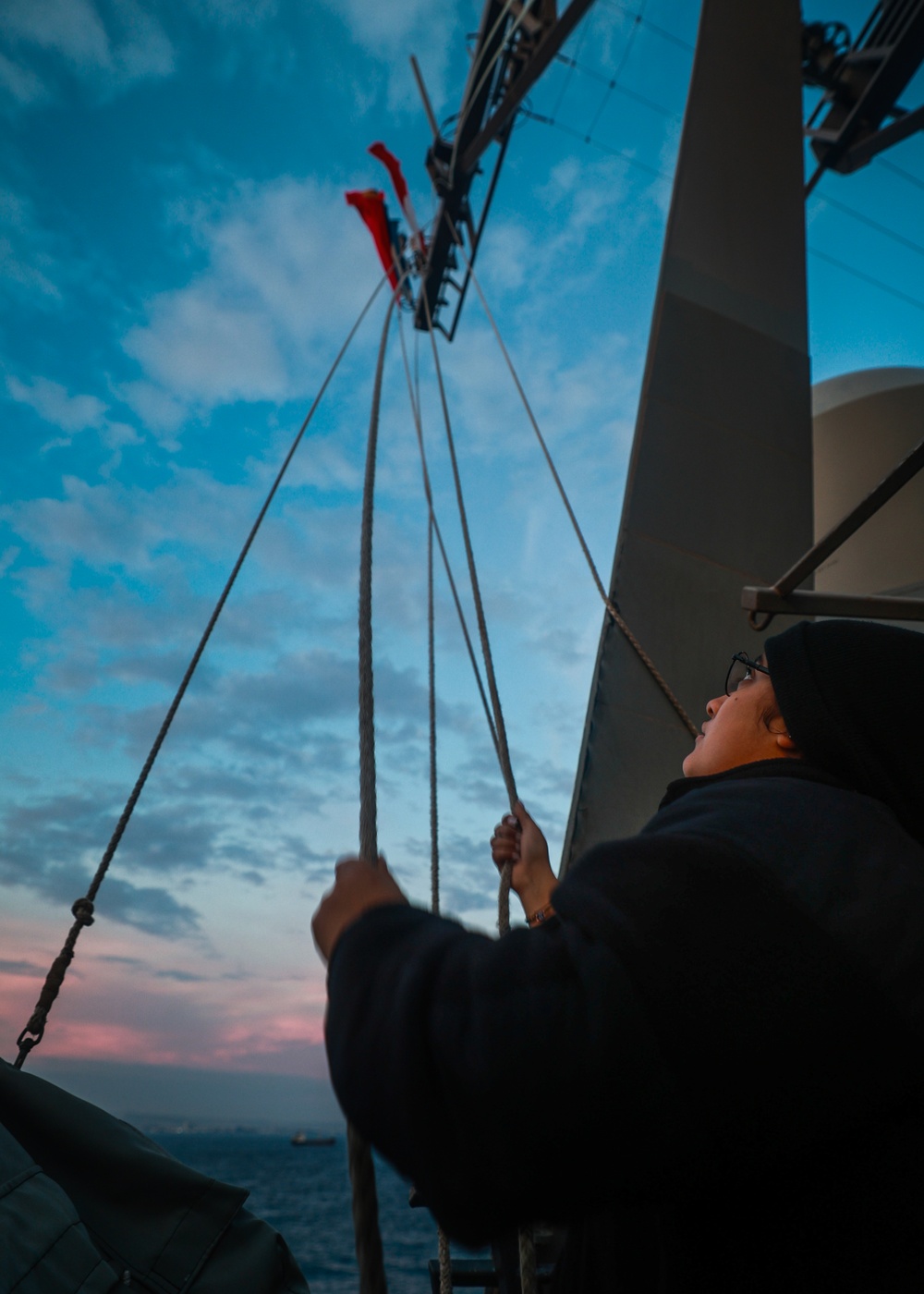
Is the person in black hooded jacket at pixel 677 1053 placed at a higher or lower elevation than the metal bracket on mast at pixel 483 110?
lower

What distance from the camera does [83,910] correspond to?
2.13 meters

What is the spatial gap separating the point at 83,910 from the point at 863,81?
9161 millimetres

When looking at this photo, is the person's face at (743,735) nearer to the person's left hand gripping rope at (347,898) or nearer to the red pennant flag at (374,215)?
the person's left hand gripping rope at (347,898)

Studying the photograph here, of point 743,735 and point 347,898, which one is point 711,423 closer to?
point 743,735

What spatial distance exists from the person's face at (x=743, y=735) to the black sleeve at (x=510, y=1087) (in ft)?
1.58

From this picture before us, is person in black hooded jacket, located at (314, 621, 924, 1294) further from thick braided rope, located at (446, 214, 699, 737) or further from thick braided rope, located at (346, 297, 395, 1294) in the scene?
thick braided rope, located at (446, 214, 699, 737)

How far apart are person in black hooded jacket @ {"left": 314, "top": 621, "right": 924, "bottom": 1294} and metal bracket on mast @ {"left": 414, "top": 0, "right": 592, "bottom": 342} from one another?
21.4 ft

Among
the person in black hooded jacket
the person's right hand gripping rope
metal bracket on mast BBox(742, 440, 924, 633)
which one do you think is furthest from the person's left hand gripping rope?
metal bracket on mast BBox(742, 440, 924, 633)

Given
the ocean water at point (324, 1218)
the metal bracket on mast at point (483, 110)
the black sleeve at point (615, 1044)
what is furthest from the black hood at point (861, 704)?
the ocean water at point (324, 1218)

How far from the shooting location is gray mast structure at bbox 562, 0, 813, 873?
9.46 feet

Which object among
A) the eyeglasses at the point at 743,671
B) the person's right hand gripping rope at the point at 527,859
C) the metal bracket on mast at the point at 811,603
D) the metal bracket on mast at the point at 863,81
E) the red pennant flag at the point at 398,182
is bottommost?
the person's right hand gripping rope at the point at 527,859

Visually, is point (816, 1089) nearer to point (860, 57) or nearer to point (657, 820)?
point (657, 820)

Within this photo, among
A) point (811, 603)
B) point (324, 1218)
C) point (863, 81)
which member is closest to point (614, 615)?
point (811, 603)

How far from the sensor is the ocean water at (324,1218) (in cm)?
3450
